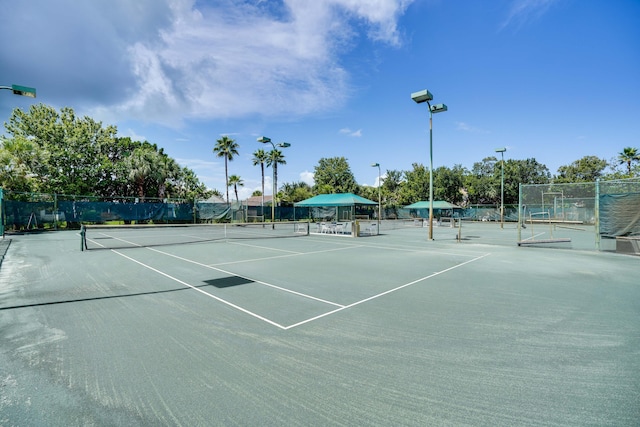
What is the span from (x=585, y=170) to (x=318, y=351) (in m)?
80.6

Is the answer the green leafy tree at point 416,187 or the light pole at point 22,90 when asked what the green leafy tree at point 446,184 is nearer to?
the green leafy tree at point 416,187

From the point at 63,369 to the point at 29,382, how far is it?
0.28 m

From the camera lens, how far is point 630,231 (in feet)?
40.2

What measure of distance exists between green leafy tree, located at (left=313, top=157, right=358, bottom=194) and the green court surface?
55300mm

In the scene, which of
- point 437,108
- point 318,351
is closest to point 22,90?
point 318,351

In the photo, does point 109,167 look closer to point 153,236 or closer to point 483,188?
point 153,236

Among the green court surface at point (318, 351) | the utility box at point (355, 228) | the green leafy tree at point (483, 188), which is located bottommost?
the green court surface at point (318, 351)

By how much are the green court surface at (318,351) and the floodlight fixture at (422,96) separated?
444 inches

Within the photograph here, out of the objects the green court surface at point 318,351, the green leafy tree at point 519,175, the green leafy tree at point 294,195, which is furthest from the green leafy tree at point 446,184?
the green court surface at point 318,351

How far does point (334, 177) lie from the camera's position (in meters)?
66.4

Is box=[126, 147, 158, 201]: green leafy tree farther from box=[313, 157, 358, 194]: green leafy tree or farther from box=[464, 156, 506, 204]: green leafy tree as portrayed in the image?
box=[464, 156, 506, 204]: green leafy tree

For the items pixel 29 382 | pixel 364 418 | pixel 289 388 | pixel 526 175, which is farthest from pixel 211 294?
pixel 526 175

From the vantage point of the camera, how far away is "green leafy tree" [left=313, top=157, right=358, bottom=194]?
65250mm

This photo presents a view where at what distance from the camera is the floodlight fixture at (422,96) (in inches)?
613
